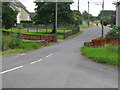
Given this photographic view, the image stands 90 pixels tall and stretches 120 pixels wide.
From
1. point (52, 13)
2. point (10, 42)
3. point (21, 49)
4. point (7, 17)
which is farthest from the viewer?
point (52, 13)

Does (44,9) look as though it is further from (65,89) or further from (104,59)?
(65,89)

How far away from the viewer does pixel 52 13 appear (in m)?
51.1

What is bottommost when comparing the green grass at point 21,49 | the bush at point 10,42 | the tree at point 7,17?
the green grass at point 21,49

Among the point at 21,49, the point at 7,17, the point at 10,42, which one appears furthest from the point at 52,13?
the point at 21,49

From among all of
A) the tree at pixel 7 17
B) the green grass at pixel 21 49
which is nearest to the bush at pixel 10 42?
the green grass at pixel 21 49

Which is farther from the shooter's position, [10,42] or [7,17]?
[7,17]

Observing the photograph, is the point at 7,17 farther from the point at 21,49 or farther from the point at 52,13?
the point at 21,49

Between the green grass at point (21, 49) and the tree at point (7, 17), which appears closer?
the green grass at point (21, 49)

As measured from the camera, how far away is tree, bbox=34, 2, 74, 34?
4900cm

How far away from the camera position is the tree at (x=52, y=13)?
49.0 metres

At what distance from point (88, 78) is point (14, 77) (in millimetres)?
2876

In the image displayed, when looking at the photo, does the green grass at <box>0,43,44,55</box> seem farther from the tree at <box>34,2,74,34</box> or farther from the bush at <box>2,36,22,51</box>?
the tree at <box>34,2,74,34</box>

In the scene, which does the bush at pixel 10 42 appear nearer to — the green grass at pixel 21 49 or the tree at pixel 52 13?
the green grass at pixel 21 49

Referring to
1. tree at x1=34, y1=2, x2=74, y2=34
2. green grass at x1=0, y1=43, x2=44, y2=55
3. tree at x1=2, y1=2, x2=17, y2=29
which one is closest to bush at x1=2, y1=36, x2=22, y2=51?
green grass at x1=0, y1=43, x2=44, y2=55
